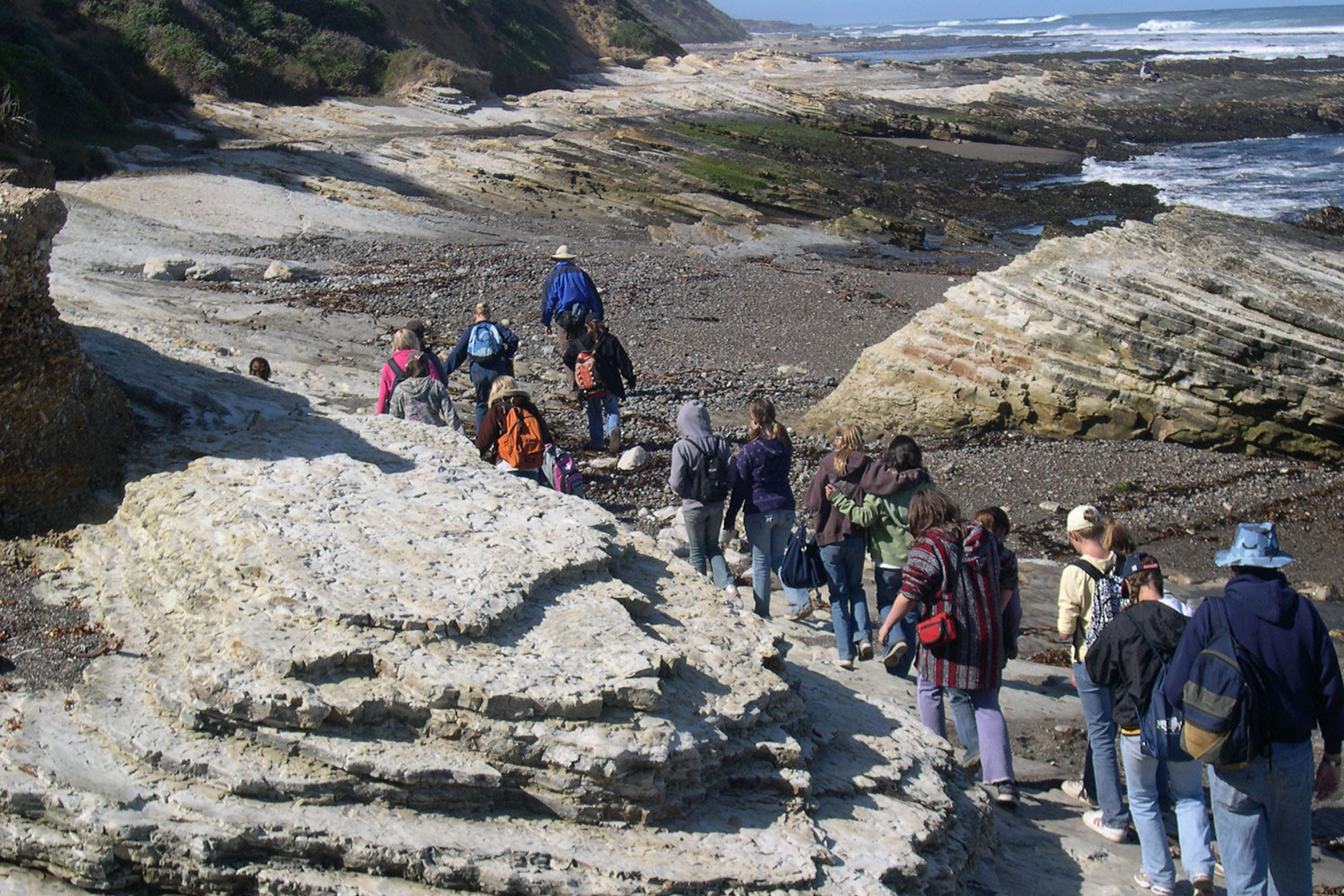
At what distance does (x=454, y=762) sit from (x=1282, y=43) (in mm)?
119156

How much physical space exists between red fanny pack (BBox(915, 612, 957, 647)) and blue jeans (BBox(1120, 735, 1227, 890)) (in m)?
0.93

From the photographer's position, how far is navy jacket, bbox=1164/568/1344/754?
423 centimetres

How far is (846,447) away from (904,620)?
1237 millimetres

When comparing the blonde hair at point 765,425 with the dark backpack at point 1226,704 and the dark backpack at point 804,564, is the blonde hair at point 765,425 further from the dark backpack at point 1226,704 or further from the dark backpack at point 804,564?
the dark backpack at point 1226,704

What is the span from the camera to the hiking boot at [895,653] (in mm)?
6293

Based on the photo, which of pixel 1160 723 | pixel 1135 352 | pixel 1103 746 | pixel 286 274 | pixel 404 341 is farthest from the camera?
pixel 286 274

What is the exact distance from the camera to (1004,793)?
577 cm

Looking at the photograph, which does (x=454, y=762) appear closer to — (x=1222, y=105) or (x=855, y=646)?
(x=855, y=646)

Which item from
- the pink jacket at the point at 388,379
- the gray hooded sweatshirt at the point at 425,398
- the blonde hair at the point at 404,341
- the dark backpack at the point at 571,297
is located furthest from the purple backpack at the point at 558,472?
the dark backpack at the point at 571,297

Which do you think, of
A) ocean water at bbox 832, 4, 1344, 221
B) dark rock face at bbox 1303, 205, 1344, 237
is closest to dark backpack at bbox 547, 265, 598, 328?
dark rock face at bbox 1303, 205, 1344, 237

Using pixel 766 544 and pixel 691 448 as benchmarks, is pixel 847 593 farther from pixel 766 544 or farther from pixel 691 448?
pixel 691 448

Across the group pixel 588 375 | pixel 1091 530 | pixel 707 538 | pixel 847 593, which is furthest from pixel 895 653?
pixel 588 375

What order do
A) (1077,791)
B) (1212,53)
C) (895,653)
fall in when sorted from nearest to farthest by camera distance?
(1077,791) < (895,653) < (1212,53)

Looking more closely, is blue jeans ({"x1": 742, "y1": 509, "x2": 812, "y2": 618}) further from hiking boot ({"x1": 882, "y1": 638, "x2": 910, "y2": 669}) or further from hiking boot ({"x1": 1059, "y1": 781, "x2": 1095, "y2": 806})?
hiking boot ({"x1": 1059, "y1": 781, "x2": 1095, "y2": 806})
